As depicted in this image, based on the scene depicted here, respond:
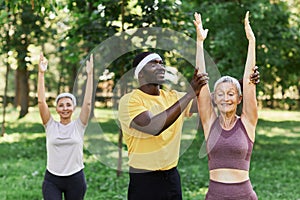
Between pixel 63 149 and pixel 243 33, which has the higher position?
pixel 243 33

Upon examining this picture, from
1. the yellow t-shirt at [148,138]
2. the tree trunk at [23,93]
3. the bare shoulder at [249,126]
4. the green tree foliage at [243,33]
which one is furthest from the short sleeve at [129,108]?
the tree trunk at [23,93]

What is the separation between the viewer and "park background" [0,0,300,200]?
23.3ft

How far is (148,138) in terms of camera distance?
316cm

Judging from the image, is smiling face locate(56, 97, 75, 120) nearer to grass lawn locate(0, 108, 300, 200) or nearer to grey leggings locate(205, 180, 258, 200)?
grass lawn locate(0, 108, 300, 200)

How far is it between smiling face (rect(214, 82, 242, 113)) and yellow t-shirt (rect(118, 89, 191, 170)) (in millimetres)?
289

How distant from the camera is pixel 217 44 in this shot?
9891 millimetres

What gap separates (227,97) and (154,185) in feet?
2.51

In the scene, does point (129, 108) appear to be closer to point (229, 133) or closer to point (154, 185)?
point (154, 185)

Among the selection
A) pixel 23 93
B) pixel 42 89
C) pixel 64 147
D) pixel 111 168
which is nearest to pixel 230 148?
pixel 64 147

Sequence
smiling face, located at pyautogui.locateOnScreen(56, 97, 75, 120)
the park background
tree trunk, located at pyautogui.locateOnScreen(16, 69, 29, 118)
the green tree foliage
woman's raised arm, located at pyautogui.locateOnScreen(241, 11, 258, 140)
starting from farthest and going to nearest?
tree trunk, located at pyautogui.locateOnScreen(16, 69, 29, 118) → the green tree foliage → the park background → smiling face, located at pyautogui.locateOnScreen(56, 97, 75, 120) → woman's raised arm, located at pyautogui.locateOnScreen(241, 11, 258, 140)

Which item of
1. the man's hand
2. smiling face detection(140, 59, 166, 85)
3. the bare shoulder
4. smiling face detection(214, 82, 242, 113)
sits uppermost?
smiling face detection(140, 59, 166, 85)

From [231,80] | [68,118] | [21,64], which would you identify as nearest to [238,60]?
[21,64]

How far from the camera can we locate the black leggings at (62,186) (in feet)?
13.5

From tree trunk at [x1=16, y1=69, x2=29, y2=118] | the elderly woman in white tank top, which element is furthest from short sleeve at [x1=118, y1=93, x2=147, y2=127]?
tree trunk at [x1=16, y1=69, x2=29, y2=118]
